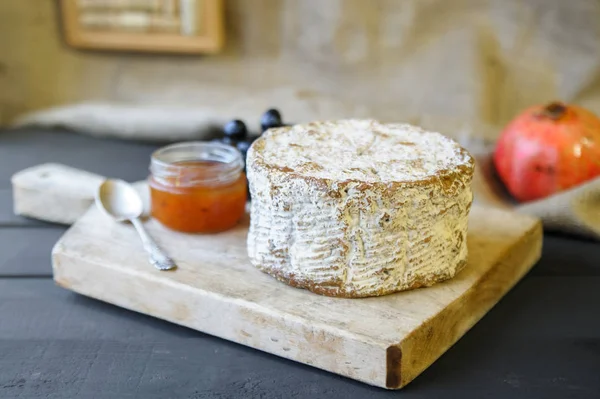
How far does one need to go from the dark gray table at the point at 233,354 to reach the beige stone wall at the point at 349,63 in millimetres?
872

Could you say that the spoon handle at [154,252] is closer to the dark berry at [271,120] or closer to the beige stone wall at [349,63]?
the dark berry at [271,120]

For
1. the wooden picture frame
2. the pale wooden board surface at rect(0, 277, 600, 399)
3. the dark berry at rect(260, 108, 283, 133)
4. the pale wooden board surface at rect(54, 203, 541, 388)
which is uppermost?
the wooden picture frame

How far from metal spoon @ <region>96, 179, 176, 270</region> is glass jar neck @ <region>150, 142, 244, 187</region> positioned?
8 cm

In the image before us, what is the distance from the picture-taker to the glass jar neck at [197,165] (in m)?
1.39

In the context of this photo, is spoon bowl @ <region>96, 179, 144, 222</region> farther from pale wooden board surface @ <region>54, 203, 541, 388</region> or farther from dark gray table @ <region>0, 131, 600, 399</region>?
dark gray table @ <region>0, 131, 600, 399</region>

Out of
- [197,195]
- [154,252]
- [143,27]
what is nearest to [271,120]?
[197,195]

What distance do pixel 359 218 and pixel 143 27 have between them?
1465mm

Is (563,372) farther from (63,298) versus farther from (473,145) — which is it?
(473,145)

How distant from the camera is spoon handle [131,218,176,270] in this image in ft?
4.06

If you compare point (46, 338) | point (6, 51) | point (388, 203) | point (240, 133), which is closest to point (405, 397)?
point (388, 203)

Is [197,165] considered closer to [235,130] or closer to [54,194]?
[235,130]

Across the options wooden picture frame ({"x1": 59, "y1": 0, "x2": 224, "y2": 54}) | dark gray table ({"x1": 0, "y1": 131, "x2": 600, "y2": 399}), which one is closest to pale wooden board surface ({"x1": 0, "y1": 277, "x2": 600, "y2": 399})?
dark gray table ({"x1": 0, "y1": 131, "x2": 600, "y2": 399})

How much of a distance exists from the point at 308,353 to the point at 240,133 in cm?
61

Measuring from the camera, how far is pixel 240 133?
156cm
